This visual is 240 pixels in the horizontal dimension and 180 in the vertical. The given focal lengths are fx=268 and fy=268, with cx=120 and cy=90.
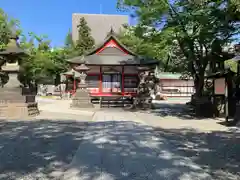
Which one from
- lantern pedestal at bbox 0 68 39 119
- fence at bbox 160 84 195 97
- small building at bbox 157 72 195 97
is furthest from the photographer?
small building at bbox 157 72 195 97

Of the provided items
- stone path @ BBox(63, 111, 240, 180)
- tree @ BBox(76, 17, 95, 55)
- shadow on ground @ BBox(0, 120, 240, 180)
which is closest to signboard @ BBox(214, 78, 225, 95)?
shadow on ground @ BBox(0, 120, 240, 180)

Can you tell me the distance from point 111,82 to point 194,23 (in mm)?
13014

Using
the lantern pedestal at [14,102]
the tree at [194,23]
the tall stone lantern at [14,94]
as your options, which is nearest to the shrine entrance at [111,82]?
the tree at [194,23]

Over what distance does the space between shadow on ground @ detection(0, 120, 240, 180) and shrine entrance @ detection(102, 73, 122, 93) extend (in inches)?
632

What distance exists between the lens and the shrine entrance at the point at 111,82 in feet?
83.2

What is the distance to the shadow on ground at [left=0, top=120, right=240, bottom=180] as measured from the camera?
4871mm

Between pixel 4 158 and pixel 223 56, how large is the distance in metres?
13.7

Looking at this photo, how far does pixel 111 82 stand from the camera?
2542 cm

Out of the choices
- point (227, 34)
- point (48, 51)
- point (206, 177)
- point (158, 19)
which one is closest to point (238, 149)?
point (206, 177)

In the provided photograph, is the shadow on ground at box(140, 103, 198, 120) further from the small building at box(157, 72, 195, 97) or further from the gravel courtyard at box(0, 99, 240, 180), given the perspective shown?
the small building at box(157, 72, 195, 97)

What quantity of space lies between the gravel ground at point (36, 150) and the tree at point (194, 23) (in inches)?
297

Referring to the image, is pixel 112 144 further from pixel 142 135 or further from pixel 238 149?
pixel 238 149

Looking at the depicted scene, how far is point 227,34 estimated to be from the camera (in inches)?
512

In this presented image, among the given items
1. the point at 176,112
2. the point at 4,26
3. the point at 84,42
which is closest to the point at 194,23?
the point at 176,112
